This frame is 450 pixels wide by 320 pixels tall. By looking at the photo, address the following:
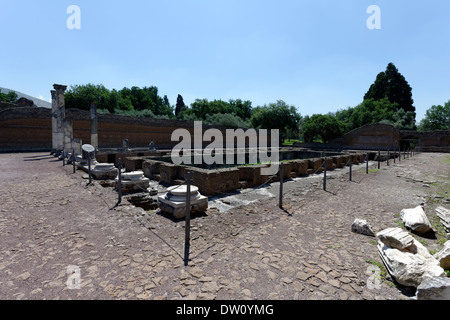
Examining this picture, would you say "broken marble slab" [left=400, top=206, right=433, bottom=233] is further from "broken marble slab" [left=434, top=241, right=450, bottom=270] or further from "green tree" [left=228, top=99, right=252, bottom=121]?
"green tree" [left=228, top=99, right=252, bottom=121]

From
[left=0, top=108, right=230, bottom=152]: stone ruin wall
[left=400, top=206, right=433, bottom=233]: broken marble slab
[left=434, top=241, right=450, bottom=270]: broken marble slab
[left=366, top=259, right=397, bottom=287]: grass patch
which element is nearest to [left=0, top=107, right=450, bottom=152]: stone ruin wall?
[left=0, top=108, right=230, bottom=152]: stone ruin wall

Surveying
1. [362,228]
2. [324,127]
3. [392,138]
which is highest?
[324,127]

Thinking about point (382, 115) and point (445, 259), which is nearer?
point (445, 259)

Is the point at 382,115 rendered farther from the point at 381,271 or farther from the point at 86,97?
the point at 86,97

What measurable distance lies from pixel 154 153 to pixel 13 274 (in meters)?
13.0

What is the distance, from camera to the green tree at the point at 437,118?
51134 mm

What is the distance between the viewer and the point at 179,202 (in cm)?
475

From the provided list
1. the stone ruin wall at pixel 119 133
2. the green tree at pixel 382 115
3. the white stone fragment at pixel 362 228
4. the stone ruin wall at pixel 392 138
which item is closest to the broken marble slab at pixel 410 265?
the white stone fragment at pixel 362 228

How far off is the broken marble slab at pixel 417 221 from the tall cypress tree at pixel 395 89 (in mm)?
60947

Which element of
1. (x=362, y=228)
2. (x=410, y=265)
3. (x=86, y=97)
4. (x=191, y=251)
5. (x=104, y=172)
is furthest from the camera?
(x=86, y=97)

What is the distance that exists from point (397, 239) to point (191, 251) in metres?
3.04

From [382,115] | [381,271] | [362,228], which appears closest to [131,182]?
[362,228]

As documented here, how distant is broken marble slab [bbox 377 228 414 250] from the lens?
3037 millimetres

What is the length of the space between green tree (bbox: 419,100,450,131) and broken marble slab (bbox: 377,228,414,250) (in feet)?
225
